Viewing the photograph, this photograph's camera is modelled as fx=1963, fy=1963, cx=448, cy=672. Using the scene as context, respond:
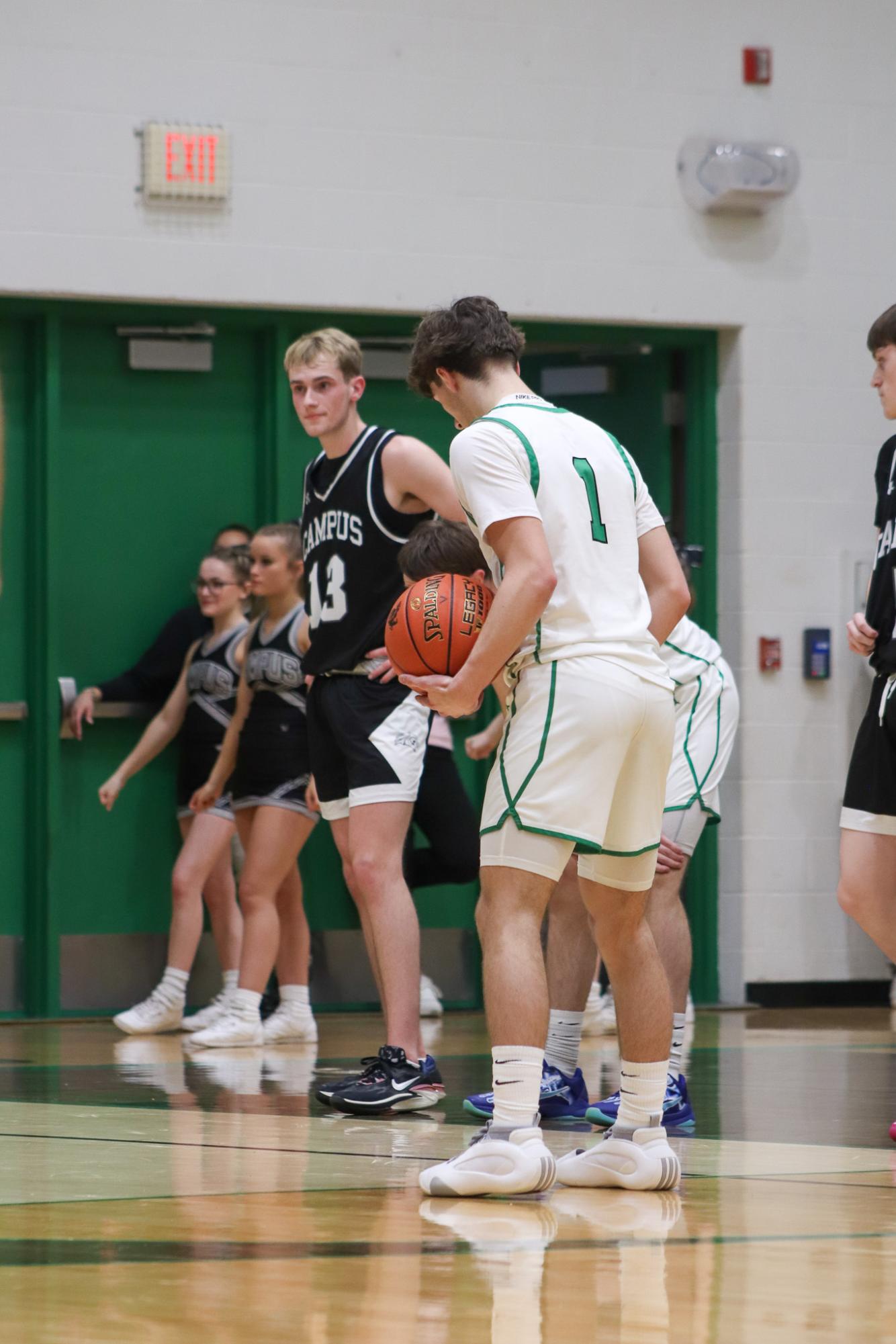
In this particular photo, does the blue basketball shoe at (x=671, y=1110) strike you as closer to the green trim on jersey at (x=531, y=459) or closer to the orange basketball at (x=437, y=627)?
the orange basketball at (x=437, y=627)

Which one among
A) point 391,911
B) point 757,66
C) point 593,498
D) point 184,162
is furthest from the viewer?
point 757,66

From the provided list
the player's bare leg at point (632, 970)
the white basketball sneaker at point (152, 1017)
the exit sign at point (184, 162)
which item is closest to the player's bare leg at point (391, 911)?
the player's bare leg at point (632, 970)

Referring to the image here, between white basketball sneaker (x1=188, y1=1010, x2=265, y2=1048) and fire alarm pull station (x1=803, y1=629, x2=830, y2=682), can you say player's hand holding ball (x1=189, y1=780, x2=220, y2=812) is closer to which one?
white basketball sneaker (x1=188, y1=1010, x2=265, y2=1048)

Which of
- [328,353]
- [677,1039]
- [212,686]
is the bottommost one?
[677,1039]

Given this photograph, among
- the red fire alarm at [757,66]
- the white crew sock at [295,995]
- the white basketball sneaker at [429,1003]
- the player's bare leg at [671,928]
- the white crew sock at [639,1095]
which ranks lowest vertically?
the white basketball sneaker at [429,1003]

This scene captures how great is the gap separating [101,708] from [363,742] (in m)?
3.06

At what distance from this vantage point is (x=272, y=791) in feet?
23.2

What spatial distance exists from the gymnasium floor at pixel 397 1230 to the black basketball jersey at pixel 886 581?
115 cm

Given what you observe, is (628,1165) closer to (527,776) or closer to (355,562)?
(527,776)

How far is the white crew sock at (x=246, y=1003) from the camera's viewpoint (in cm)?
684

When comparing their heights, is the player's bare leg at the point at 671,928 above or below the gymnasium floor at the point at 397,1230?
above

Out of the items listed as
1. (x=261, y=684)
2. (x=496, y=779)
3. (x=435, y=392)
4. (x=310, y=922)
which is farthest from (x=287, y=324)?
(x=496, y=779)

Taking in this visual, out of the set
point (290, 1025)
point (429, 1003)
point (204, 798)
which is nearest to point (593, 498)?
point (290, 1025)

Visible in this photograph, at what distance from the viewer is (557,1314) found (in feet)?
8.95
